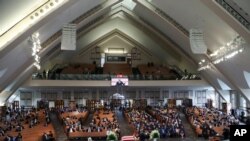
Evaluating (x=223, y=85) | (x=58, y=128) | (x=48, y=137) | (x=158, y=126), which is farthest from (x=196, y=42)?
(x=223, y=85)

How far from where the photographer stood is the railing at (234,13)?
68.9 feet

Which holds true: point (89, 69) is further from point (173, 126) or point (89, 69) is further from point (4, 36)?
point (4, 36)

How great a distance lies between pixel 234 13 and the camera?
21203 mm

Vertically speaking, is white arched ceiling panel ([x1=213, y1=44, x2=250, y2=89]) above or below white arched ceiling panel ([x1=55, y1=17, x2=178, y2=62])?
below

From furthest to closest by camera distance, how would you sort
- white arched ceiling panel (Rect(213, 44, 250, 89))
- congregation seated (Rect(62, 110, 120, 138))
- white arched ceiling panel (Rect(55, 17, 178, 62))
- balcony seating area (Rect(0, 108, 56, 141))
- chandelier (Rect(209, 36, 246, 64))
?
white arched ceiling panel (Rect(55, 17, 178, 62))
congregation seated (Rect(62, 110, 120, 138))
white arched ceiling panel (Rect(213, 44, 250, 89))
balcony seating area (Rect(0, 108, 56, 141))
chandelier (Rect(209, 36, 246, 64))

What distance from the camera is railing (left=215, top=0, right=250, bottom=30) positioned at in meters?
21.0

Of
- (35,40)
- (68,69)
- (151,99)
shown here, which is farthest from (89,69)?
(35,40)

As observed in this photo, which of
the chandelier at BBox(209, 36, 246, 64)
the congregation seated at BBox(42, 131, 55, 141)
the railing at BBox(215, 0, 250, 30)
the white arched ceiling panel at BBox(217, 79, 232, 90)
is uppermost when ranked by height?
the railing at BBox(215, 0, 250, 30)

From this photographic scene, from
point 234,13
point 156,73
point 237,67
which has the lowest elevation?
point 237,67

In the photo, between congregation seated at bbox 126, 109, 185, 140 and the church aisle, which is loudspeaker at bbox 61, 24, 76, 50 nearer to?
congregation seated at bbox 126, 109, 185, 140

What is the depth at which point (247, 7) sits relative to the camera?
65.2 feet

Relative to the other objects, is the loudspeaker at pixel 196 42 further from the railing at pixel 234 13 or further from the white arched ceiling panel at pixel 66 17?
the white arched ceiling panel at pixel 66 17

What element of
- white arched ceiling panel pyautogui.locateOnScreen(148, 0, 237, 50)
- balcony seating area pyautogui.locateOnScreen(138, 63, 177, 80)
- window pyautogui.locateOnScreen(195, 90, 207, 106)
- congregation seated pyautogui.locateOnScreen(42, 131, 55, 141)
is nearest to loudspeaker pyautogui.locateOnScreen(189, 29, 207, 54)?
white arched ceiling panel pyautogui.locateOnScreen(148, 0, 237, 50)

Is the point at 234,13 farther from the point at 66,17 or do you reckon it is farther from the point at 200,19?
the point at 66,17
